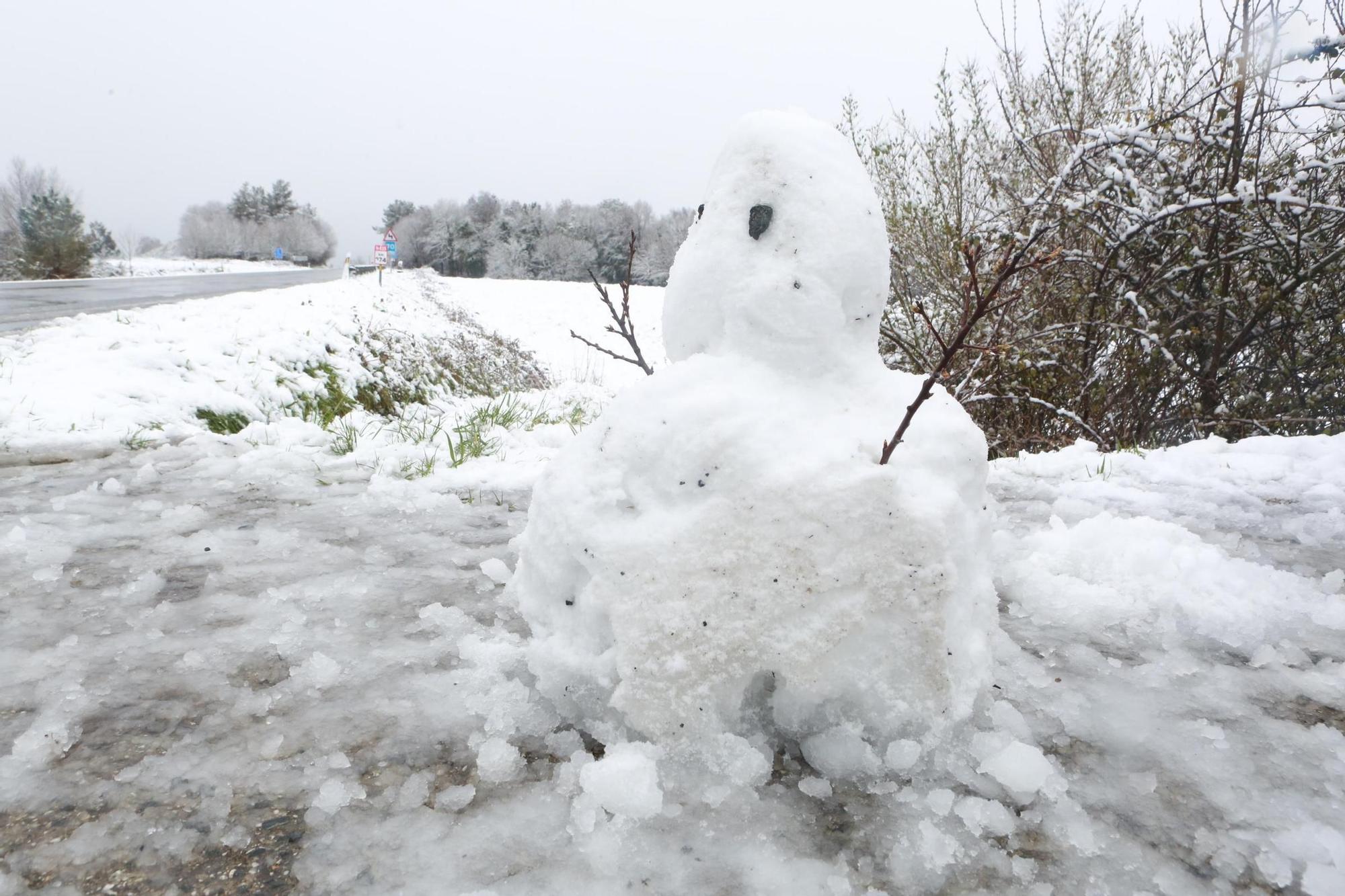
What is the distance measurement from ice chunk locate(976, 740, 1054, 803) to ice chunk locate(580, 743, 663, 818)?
602 millimetres

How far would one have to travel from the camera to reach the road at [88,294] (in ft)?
26.4

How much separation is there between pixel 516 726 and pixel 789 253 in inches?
43.5

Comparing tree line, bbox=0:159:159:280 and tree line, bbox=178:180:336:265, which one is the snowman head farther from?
tree line, bbox=178:180:336:265

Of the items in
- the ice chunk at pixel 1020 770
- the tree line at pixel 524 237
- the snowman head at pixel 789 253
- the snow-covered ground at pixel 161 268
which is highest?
the tree line at pixel 524 237

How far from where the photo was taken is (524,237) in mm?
45250

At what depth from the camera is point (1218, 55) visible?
4094 millimetres

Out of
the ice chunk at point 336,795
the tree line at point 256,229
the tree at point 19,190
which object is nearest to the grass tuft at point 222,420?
the ice chunk at point 336,795

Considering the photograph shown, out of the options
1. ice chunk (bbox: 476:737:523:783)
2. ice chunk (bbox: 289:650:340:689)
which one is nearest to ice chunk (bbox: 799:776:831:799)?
ice chunk (bbox: 476:737:523:783)

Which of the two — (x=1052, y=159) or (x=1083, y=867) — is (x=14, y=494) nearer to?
(x=1083, y=867)

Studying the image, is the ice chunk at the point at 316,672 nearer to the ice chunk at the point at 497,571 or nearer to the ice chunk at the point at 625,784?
the ice chunk at the point at 497,571

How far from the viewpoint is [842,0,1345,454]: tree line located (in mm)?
3770

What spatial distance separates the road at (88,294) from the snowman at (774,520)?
739 cm

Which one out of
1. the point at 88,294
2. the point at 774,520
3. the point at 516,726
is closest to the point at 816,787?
the point at 774,520

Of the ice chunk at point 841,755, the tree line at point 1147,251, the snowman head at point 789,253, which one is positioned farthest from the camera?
the tree line at point 1147,251
